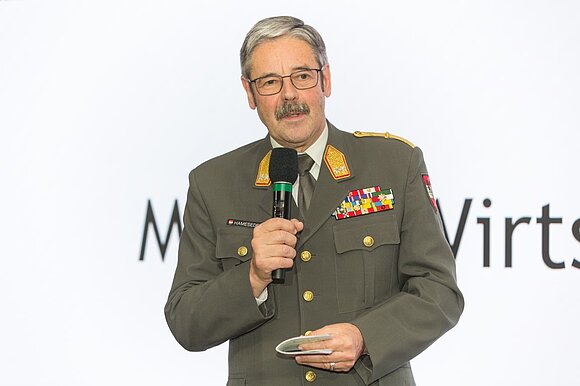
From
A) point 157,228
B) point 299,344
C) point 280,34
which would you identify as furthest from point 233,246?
point 157,228

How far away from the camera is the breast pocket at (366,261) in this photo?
6.19ft

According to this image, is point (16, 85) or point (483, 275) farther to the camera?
point (16, 85)

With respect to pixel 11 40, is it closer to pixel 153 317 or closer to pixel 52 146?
pixel 52 146

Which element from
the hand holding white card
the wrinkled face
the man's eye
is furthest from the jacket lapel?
the hand holding white card

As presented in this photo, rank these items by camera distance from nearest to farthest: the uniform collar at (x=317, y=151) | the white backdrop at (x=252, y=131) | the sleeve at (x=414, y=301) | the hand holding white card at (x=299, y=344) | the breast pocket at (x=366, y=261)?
the hand holding white card at (x=299, y=344) < the sleeve at (x=414, y=301) < the breast pocket at (x=366, y=261) < the uniform collar at (x=317, y=151) < the white backdrop at (x=252, y=131)

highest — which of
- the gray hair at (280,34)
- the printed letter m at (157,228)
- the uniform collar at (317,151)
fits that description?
the gray hair at (280,34)

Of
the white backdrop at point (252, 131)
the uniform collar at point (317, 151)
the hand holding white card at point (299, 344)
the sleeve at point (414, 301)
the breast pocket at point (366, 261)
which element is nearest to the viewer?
the hand holding white card at point (299, 344)

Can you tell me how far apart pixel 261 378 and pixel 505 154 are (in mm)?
1421

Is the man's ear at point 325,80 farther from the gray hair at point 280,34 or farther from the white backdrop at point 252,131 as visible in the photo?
the white backdrop at point 252,131

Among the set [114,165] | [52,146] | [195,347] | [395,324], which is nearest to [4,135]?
[52,146]

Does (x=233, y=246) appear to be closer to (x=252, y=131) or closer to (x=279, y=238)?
(x=279, y=238)

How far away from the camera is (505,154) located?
296 cm

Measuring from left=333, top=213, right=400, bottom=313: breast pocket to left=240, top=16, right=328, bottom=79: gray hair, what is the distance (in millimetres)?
397

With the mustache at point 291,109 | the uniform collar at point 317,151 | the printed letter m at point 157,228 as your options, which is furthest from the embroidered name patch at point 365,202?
the printed letter m at point 157,228
